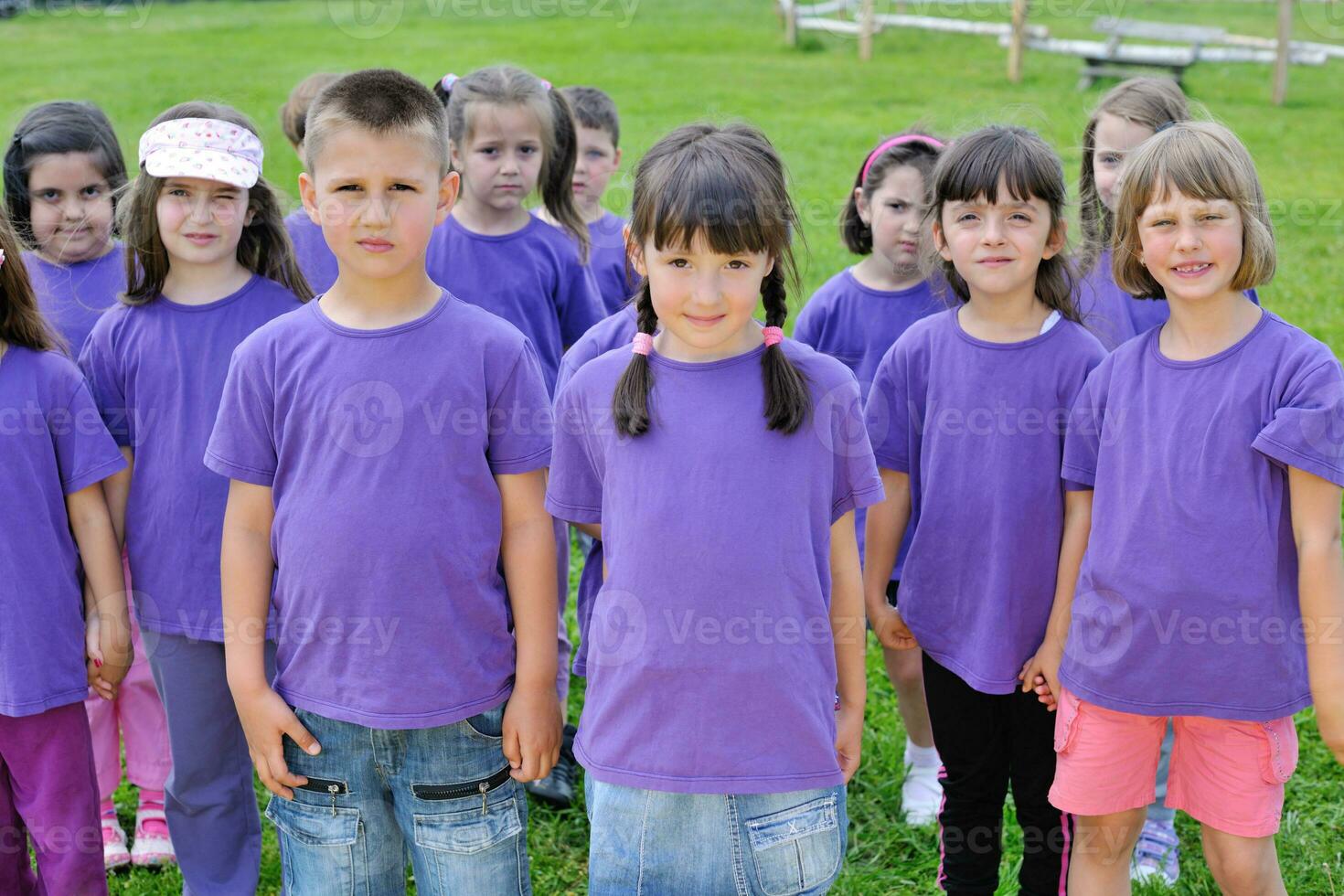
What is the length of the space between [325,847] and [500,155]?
2023mm

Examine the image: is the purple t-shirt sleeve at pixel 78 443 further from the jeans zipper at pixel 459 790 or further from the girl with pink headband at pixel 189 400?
A: the jeans zipper at pixel 459 790

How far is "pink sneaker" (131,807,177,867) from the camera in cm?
327

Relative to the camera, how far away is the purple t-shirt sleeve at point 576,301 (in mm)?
3607

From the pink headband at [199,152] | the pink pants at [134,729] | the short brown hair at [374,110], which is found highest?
the short brown hair at [374,110]

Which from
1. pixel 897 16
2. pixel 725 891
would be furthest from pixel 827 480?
pixel 897 16

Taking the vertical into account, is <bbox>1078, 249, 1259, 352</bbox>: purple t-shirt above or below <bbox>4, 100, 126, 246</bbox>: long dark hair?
below

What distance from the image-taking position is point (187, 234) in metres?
2.76

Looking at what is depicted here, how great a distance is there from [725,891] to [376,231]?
50.0 inches

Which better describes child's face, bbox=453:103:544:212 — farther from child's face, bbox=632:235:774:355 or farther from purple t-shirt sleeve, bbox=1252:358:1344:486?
purple t-shirt sleeve, bbox=1252:358:1344:486

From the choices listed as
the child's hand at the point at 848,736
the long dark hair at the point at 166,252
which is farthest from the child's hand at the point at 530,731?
the long dark hair at the point at 166,252

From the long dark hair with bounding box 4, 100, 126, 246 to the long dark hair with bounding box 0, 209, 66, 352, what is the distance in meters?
0.55

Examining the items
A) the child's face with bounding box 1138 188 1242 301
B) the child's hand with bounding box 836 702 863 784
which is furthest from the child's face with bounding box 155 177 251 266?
the child's face with bounding box 1138 188 1242 301

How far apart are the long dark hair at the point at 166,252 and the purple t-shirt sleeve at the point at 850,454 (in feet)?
4.29

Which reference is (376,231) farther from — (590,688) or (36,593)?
(36,593)
